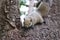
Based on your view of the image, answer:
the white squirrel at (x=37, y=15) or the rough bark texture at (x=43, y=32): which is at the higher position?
the white squirrel at (x=37, y=15)

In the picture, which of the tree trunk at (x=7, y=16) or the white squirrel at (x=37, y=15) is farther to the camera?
the white squirrel at (x=37, y=15)

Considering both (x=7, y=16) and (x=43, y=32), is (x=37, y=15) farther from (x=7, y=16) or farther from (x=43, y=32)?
(x=7, y=16)

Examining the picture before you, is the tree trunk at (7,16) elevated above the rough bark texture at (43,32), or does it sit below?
above

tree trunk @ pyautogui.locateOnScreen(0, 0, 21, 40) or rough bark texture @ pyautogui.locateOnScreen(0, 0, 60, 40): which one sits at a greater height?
tree trunk @ pyautogui.locateOnScreen(0, 0, 21, 40)

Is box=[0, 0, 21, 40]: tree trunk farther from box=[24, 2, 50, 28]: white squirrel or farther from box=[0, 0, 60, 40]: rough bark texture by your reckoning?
box=[24, 2, 50, 28]: white squirrel

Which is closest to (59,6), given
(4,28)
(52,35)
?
(52,35)

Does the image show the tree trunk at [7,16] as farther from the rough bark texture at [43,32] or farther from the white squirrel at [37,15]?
the white squirrel at [37,15]

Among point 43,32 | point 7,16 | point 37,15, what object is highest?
point 7,16

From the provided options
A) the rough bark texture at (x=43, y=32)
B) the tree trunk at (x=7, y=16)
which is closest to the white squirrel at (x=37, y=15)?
the rough bark texture at (x=43, y=32)

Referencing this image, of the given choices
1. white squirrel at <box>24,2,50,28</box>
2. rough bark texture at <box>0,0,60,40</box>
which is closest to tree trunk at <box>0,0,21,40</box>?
rough bark texture at <box>0,0,60,40</box>

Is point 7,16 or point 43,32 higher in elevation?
point 7,16

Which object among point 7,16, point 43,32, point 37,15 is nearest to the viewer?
point 7,16

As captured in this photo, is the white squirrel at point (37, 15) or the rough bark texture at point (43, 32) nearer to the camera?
the rough bark texture at point (43, 32)

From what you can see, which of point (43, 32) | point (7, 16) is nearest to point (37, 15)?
point (43, 32)
